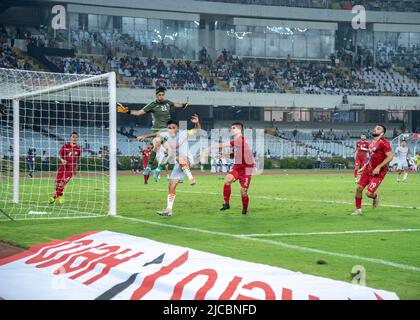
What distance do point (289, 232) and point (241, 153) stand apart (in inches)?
156

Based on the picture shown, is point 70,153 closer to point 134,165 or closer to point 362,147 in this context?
point 362,147

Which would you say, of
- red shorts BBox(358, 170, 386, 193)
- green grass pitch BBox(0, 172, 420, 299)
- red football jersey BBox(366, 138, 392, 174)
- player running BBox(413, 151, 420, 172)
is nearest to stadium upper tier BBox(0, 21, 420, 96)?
player running BBox(413, 151, 420, 172)

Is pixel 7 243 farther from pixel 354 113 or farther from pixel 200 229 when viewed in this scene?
pixel 354 113

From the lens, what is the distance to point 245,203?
16.4 metres

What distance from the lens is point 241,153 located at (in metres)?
16.6

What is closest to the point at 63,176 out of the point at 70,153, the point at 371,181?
the point at 70,153

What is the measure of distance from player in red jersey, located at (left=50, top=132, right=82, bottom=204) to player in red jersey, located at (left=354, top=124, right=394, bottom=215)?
7.60m

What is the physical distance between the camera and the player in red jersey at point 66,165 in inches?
758

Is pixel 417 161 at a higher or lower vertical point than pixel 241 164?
lower

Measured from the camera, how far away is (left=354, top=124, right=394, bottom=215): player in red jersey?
649 inches

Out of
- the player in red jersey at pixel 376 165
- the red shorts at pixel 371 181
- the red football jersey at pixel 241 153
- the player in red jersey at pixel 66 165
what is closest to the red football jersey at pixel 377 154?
the player in red jersey at pixel 376 165

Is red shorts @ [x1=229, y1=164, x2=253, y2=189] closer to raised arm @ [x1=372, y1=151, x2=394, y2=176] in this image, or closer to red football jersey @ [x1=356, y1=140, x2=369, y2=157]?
raised arm @ [x1=372, y1=151, x2=394, y2=176]

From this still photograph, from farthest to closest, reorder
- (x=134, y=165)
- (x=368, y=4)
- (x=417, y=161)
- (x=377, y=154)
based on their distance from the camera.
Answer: (x=368, y=4) < (x=417, y=161) < (x=134, y=165) < (x=377, y=154)

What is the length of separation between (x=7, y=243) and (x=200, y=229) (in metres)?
3.54
